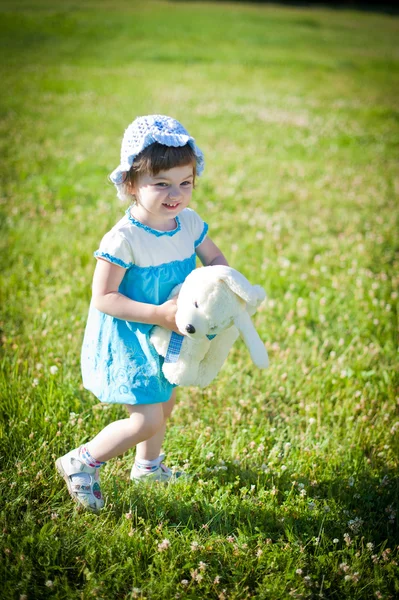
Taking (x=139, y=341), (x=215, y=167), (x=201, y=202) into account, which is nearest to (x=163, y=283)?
(x=139, y=341)

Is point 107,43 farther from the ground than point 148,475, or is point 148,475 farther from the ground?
point 107,43

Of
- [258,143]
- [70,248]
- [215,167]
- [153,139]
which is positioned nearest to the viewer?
[153,139]

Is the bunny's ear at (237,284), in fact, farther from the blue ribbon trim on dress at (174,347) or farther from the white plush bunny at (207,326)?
the blue ribbon trim on dress at (174,347)

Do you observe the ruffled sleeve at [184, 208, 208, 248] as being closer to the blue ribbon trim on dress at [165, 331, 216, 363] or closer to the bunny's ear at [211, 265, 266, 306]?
the bunny's ear at [211, 265, 266, 306]

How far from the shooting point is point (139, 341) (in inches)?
122

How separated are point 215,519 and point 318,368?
6.30 ft

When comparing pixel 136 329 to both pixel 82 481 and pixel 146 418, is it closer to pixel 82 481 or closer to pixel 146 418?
pixel 146 418

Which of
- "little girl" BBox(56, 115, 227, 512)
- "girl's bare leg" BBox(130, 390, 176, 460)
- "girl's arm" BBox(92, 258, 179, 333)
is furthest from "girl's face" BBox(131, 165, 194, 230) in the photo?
"girl's bare leg" BBox(130, 390, 176, 460)

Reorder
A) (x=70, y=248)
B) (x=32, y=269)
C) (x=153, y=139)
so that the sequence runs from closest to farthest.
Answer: (x=153, y=139) → (x=32, y=269) → (x=70, y=248)

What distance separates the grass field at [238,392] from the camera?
2.88 m

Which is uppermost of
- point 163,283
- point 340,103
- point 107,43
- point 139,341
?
point 107,43

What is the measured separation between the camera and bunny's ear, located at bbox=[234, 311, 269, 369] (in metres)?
2.86

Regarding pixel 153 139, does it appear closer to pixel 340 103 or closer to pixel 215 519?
pixel 215 519

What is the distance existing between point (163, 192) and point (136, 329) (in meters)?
0.80
